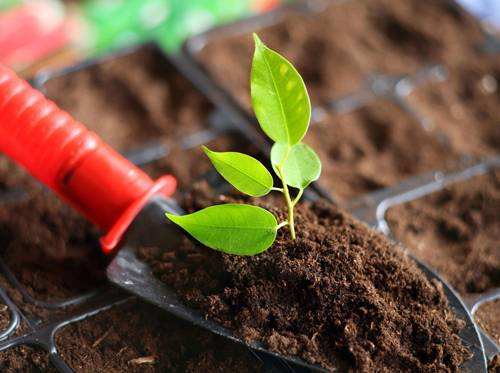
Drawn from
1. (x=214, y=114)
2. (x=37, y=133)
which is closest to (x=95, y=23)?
(x=214, y=114)

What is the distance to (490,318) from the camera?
0.91m

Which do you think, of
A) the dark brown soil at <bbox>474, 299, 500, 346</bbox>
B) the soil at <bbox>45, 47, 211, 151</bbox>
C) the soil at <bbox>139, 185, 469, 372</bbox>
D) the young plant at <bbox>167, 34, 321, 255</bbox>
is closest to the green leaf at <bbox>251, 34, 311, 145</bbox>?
the young plant at <bbox>167, 34, 321, 255</bbox>

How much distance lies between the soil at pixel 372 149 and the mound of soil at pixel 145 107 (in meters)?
0.14

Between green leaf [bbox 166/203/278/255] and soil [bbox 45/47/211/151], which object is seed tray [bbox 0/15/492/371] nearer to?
soil [bbox 45/47/211/151]

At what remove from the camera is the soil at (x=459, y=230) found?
39.3 inches

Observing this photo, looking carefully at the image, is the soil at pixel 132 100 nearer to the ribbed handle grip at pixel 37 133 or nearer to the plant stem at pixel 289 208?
the ribbed handle grip at pixel 37 133

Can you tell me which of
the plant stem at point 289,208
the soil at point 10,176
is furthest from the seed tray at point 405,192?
the soil at point 10,176

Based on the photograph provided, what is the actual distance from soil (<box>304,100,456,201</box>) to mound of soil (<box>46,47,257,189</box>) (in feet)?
0.46

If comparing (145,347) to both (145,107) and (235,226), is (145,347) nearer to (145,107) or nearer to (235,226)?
(235,226)

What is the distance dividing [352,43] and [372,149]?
30 centimetres

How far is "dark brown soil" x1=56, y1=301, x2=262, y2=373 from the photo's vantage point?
81 cm

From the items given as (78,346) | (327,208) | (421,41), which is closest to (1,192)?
(78,346)

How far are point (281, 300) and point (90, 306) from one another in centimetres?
25

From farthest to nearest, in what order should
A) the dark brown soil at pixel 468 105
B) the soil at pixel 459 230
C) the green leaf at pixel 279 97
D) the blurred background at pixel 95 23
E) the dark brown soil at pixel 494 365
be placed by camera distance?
1. the blurred background at pixel 95 23
2. the dark brown soil at pixel 468 105
3. the soil at pixel 459 230
4. the dark brown soil at pixel 494 365
5. the green leaf at pixel 279 97
